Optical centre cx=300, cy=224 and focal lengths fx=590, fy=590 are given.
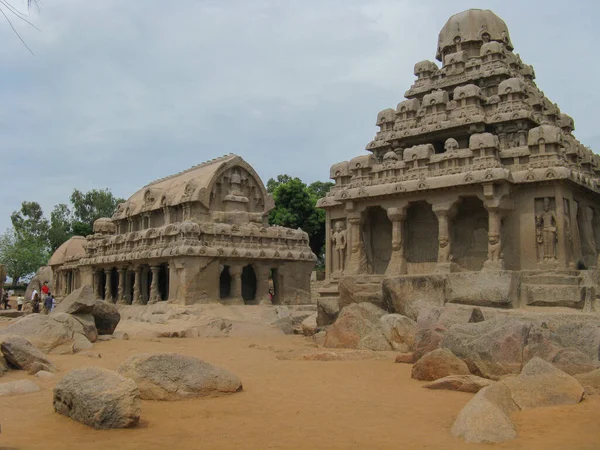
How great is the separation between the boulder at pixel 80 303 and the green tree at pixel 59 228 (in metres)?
51.3

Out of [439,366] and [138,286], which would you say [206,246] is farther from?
[439,366]

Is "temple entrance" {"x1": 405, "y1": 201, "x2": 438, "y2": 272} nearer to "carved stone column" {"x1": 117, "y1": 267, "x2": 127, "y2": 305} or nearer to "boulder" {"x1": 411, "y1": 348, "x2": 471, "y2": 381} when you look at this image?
"boulder" {"x1": 411, "y1": 348, "x2": 471, "y2": 381}

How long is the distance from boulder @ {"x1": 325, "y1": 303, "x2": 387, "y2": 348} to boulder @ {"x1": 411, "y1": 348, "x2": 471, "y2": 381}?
4402mm

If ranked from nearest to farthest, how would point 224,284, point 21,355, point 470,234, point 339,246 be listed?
point 21,355 < point 470,234 < point 339,246 < point 224,284

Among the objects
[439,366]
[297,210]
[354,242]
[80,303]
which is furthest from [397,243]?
[297,210]

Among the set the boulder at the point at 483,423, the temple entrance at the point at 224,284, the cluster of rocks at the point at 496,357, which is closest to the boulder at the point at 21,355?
the cluster of rocks at the point at 496,357

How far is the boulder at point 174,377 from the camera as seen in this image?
909cm

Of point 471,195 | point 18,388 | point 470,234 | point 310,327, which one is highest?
point 471,195

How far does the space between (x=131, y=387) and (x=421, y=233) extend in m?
14.1

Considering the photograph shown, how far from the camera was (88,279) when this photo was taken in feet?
124

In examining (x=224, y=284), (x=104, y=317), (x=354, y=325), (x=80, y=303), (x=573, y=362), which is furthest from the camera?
(x=224, y=284)

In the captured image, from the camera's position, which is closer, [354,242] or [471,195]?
[471,195]

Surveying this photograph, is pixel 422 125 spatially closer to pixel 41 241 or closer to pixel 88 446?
pixel 88 446

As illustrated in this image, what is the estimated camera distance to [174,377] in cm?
930
